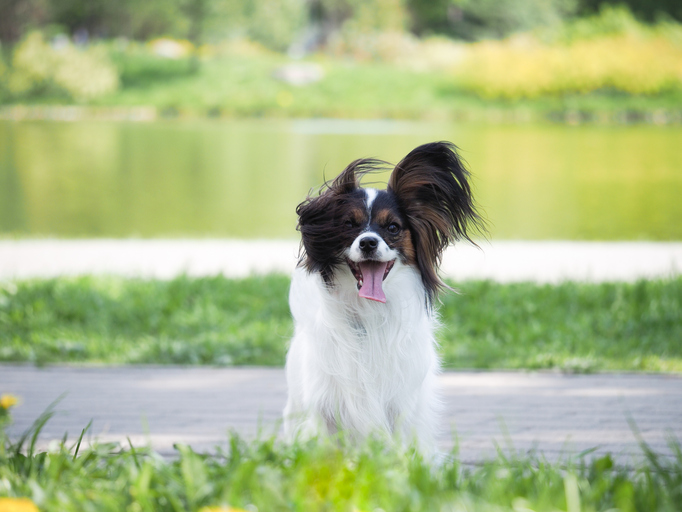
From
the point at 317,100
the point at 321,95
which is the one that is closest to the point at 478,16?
the point at 321,95

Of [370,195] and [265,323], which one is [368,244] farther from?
[265,323]

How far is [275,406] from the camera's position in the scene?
14.3ft

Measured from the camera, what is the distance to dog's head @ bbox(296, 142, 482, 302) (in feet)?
9.86

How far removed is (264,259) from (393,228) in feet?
21.4

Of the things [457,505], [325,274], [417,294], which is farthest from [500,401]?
[457,505]

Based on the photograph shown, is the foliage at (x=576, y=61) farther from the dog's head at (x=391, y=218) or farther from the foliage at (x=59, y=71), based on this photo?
the dog's head at (x=391, y=218)

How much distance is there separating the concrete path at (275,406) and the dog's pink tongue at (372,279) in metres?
0.99

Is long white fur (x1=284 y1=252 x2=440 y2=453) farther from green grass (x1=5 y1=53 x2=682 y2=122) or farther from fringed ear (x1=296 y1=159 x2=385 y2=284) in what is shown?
green grass (x1=5 y1=53 x2=682 y2=122)

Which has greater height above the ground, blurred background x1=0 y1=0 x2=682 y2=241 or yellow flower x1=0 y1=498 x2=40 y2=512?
blurred background x1=0 y1=0 x2=682 y2=241

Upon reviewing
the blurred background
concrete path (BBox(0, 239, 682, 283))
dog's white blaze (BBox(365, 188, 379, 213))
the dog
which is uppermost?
the blurred background

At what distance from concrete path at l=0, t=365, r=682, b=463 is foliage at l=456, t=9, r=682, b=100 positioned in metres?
14.1

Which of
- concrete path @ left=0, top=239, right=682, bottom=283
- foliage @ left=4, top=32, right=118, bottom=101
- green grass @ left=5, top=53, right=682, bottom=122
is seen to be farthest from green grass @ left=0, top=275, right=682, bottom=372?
foliage @ left=4, top=32, right=118, bottom=101

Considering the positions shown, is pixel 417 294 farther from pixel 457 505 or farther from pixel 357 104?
pixel 357 104

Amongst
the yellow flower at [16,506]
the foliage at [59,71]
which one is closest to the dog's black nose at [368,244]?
the yellow flower at [16,506]
